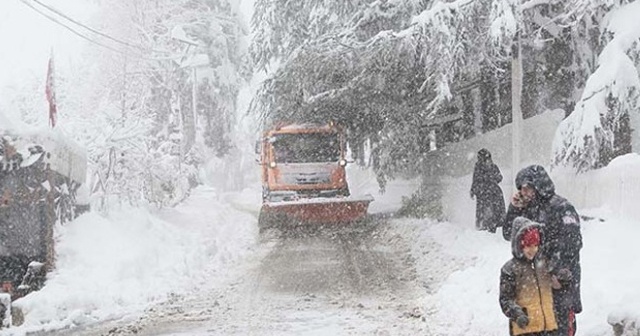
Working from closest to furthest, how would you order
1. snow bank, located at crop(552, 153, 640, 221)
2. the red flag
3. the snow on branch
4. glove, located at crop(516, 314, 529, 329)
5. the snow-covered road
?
glove, located at crop(516, 314, 529, 329), the snow-covered road, snow bank, located at crop(552, 153, 640, 221), the snow on branch, the red flag

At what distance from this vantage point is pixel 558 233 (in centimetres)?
530

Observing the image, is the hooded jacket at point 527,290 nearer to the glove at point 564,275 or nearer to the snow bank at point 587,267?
the glove at point 564,275

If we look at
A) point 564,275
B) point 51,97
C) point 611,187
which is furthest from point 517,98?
point 51,97

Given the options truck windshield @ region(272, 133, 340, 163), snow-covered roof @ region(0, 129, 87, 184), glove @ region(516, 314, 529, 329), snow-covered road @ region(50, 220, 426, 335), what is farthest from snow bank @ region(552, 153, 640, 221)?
truck windshield @ region(272, 133, 340, 163)

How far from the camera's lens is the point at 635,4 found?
10.9m

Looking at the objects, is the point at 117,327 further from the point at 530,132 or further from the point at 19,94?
the point at 19,94

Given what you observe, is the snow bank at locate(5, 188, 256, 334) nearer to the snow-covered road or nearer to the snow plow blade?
the snow-covered road

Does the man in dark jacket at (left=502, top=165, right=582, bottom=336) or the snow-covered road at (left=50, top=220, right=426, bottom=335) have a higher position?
the man in dark jacket at (left=502, top=165, right=582, bottom=336)

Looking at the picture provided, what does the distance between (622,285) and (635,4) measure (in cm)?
527

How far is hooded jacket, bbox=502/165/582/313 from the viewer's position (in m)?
5.20

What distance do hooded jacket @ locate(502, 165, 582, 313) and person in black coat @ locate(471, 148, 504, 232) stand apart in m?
7.43

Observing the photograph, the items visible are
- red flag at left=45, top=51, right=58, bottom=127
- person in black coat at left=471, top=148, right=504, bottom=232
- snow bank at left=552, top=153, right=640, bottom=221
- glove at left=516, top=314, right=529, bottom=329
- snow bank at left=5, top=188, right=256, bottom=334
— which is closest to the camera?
glove at left=516, top=314, right=529, bottom=329

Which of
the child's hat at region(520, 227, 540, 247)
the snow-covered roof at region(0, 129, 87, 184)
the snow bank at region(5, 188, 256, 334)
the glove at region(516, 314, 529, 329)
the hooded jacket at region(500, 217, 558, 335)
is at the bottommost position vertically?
the snow bank at region(5, 188, 256, 334)

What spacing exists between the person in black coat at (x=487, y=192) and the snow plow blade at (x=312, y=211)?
549cm
